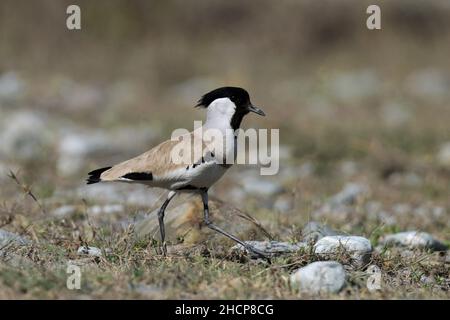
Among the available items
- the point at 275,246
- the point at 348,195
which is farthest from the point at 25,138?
the point at 275,246

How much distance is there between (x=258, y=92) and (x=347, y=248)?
8.84 meters

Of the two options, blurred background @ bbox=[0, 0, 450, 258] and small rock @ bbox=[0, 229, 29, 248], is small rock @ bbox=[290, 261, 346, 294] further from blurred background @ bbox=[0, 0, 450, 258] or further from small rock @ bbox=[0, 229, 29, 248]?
blurred background @ bbox=[0, 0, 450, 258]

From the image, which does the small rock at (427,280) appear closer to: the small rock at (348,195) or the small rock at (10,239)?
the small rock at (10,239)

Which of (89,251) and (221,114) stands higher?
(221,114)

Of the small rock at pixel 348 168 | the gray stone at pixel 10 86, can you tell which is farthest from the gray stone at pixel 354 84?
the gray stone at pixel 10 86

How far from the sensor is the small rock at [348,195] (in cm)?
767

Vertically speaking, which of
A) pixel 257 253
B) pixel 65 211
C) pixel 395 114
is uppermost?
pixel 395 114

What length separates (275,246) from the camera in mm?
5051

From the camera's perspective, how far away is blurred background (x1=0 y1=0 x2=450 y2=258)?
27.3 feet

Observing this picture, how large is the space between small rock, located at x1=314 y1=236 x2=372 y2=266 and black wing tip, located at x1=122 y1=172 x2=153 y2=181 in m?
1.02

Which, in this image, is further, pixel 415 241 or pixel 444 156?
pixel 444 156

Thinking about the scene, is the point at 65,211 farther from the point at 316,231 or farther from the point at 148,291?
the point at 148,291

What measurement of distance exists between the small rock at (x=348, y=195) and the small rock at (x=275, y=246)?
2.54 meters

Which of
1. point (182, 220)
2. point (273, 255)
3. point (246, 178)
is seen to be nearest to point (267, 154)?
point (246, 178)
